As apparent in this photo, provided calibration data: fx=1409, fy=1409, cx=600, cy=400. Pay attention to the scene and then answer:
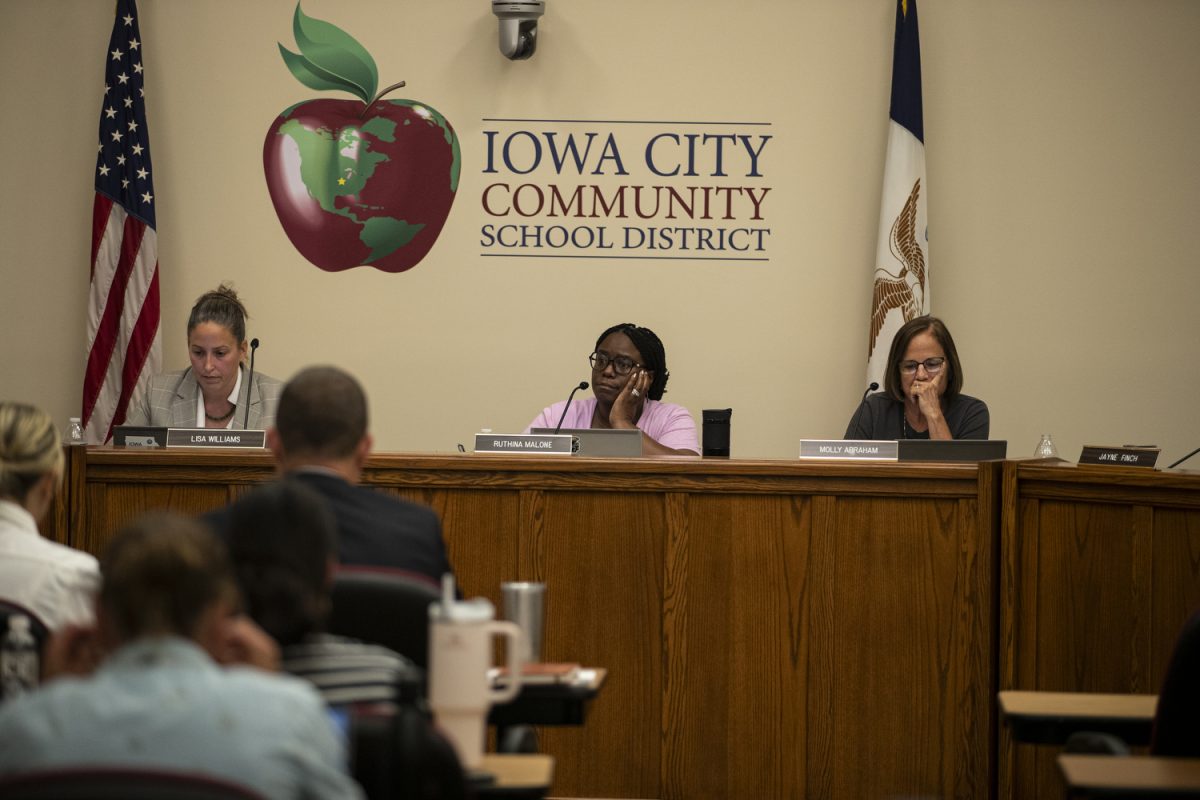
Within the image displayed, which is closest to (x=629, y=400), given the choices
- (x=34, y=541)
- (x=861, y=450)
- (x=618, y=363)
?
(x=618, y=363)

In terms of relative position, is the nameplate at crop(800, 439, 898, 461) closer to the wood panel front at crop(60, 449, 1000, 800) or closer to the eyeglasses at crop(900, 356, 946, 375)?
the wood panel front at crop(60, 449, 1000, 800)

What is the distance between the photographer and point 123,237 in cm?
617

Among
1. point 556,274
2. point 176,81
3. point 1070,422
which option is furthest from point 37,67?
point 1070,422

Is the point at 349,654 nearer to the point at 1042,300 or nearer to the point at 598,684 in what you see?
the point at 598,684

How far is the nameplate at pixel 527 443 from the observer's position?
4.18 metres

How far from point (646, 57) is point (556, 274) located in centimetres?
103

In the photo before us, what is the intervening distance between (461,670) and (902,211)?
4.30m

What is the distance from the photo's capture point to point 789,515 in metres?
4.02

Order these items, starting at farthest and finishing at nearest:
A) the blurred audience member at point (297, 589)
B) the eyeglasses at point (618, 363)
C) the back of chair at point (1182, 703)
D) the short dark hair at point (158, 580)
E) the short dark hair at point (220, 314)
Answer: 1. the eyeglasses at point (618, 363)
2. the short dark hair at point (220, 314)
3. the back of chair at point (1182, 703)
4. the blurred audience member at point (297, 589)
5. the short dark hair at point (158, 580)

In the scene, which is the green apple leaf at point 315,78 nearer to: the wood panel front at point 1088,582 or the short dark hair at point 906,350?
the short dark hair at point 906,350

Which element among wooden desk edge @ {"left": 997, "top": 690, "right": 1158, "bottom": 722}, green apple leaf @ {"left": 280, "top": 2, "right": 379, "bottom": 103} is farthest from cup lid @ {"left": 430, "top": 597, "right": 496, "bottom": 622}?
green apple leaf @ {"left": 280, "top": 2, "right": 379, "bottom": 103}

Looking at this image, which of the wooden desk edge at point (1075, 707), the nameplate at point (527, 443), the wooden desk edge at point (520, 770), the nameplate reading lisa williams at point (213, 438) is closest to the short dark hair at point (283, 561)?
the wooden desk edge at point (520, 770)

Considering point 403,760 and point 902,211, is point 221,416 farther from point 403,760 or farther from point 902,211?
point 403,760

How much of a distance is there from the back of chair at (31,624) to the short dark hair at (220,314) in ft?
9.41
